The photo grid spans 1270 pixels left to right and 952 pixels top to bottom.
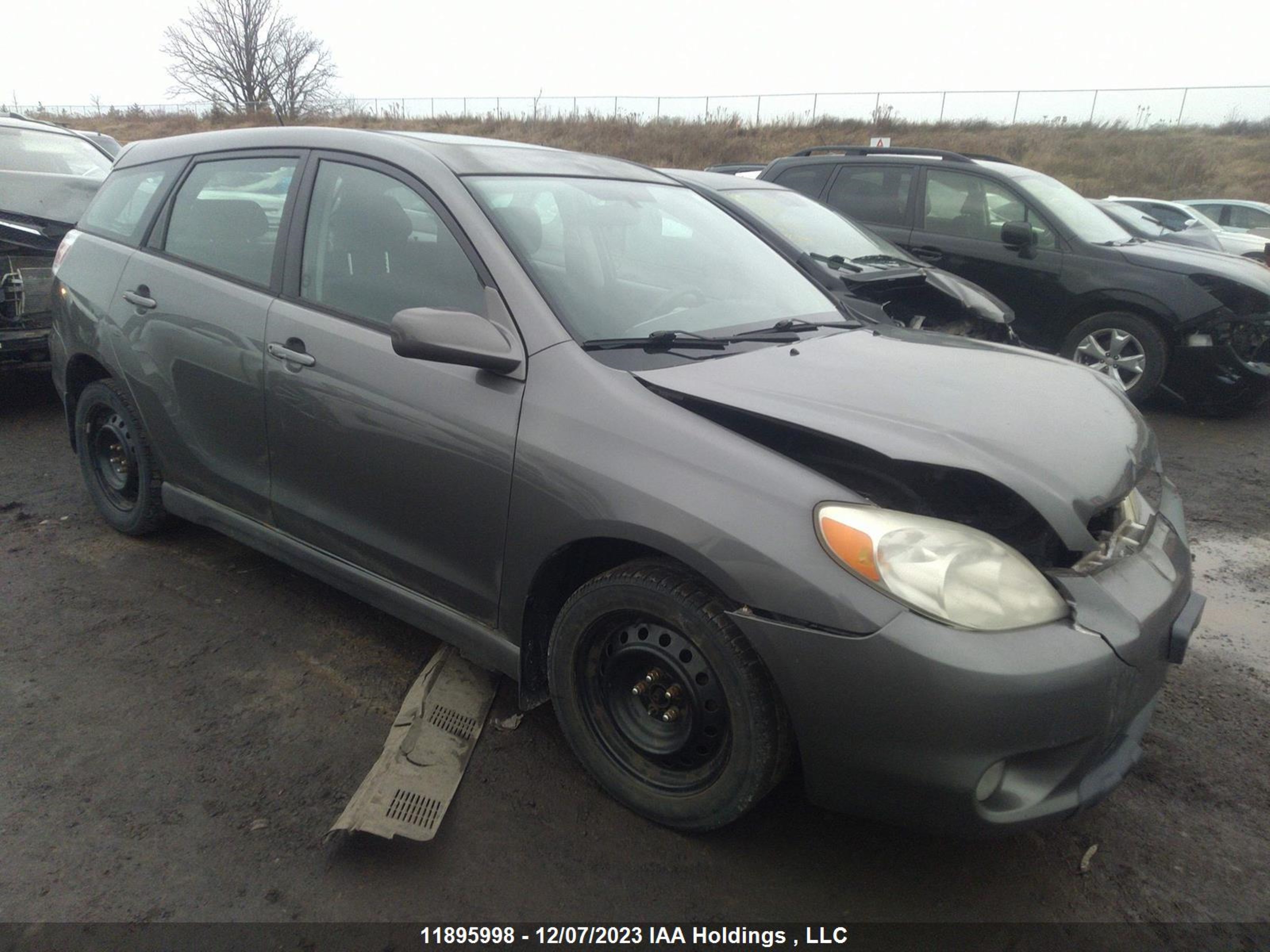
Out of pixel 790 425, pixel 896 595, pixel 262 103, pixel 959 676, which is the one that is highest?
pixel 262 103

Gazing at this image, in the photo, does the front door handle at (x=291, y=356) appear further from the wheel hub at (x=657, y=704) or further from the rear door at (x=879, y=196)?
the rear door at (x=879, y=196)

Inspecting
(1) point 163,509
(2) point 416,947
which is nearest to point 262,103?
(1) point 163,509

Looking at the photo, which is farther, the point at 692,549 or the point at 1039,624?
the point at 692,549

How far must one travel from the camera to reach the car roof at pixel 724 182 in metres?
6.40

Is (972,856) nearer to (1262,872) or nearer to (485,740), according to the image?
(1262,872)

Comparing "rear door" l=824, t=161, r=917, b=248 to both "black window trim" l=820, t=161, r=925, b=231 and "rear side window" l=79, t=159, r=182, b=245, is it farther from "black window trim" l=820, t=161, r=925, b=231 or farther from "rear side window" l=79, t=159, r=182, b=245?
"rear side window" l=79, t=159, r=182, b=245

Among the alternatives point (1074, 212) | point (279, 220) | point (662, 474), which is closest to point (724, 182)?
point (1074, 212)

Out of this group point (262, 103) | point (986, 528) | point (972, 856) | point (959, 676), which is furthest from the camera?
point (262, 103)

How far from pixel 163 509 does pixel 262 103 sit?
45.9 metres

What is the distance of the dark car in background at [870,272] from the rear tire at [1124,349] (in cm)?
129

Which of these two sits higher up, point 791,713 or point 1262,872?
point 791,713

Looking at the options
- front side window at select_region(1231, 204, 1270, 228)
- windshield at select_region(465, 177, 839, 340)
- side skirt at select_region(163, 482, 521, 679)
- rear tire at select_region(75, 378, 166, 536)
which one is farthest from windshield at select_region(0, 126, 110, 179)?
front side window at select_region(1231, 204, 1270, 228)

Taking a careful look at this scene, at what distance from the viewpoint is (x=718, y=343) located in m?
2.82

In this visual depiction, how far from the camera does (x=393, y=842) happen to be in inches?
95.1
